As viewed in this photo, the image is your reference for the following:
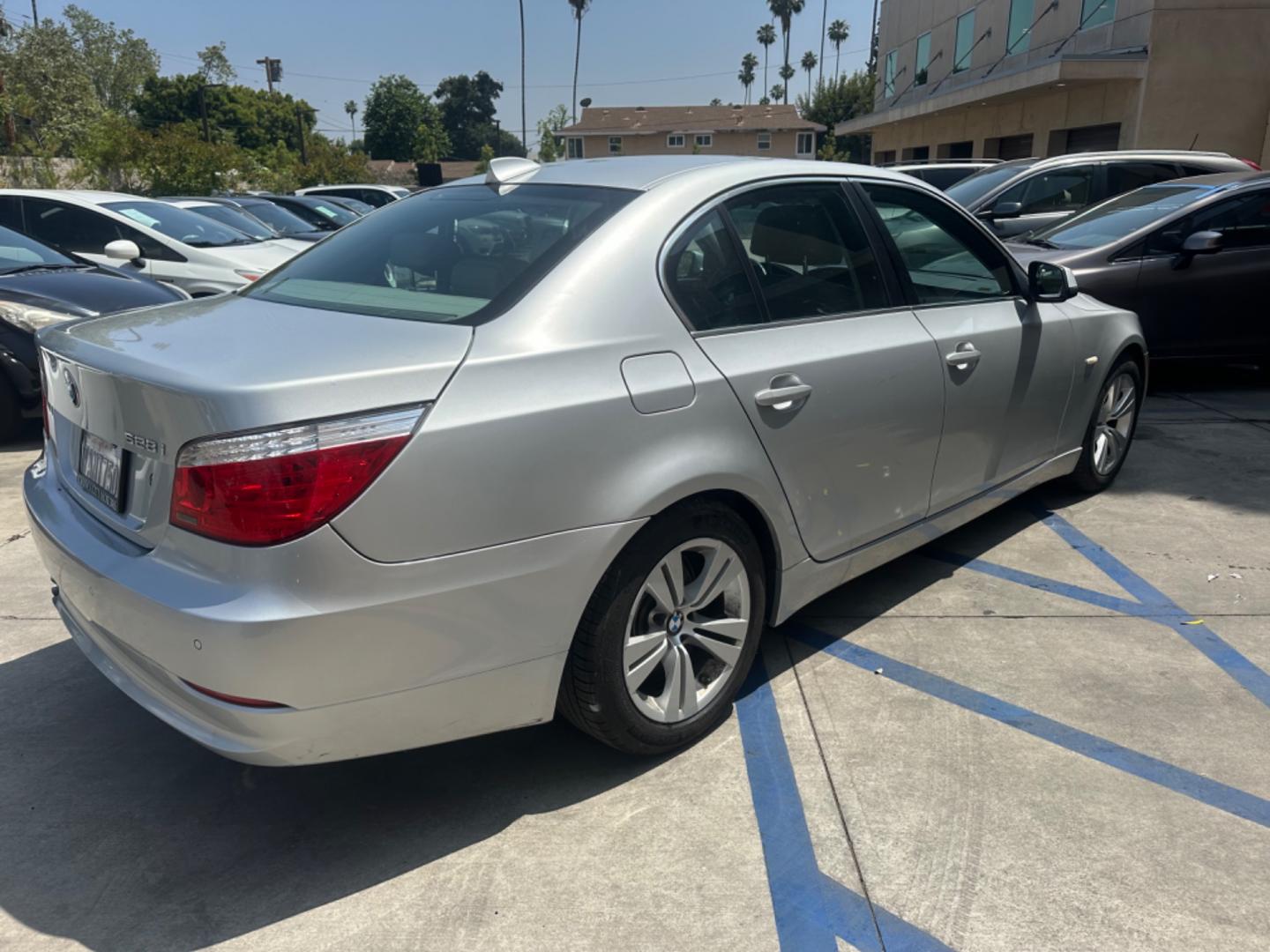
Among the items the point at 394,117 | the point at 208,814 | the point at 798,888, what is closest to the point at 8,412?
the point at 208,814

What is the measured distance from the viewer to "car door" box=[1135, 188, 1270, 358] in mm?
7234

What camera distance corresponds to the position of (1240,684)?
11.1 ft

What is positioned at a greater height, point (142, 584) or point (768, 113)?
point (768, 113)

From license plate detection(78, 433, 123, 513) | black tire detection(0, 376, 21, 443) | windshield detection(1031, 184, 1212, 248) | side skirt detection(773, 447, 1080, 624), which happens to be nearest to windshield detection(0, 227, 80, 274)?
black tire detection(0, 376, 21, 443)

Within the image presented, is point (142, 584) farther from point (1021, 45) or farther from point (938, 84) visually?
point (938, 84)

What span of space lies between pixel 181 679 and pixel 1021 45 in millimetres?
27792

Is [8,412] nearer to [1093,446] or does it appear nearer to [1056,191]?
[1093,446]

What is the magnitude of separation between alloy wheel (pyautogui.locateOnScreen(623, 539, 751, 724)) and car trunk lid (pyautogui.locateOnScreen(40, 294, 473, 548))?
878 mm

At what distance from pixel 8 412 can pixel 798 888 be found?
19.5 feet

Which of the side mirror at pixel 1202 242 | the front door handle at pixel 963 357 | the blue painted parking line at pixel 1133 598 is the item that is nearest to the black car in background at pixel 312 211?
the side mirror at pixel 1202 242

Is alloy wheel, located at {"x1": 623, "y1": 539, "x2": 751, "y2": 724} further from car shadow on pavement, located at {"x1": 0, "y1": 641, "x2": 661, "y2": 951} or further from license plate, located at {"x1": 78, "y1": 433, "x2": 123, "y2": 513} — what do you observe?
license plate, located at {"x1": 78, "y1": 433, "x2": 123, "y2": 513}

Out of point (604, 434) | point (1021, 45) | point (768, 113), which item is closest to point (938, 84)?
point (1021, 45)

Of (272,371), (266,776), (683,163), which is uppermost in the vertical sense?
(683,163)

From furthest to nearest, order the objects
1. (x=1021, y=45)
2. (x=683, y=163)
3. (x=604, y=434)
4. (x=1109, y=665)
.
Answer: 1. (x=1021, y=45)
2. (x=1109, y=665)
3. (x=683, y=163)
4. (x=604, y=434)
